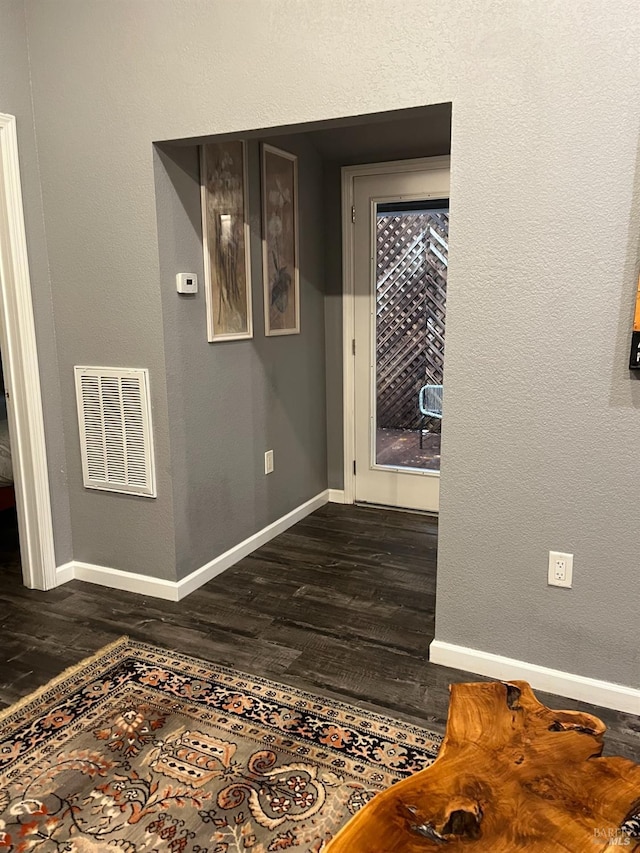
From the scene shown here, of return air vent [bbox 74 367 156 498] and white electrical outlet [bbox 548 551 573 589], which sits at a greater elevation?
return air vent [bbox 74 367 156 498]

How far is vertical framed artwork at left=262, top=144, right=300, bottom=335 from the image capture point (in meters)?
3.46

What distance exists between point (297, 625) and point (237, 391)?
1212 mm

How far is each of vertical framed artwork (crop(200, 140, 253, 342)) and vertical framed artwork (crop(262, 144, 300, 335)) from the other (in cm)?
19

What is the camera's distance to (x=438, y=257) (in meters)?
3.89

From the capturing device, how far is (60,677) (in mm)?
2359

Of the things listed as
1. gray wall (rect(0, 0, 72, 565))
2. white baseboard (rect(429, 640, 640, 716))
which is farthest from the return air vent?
white baseboard (rect(429, 640, 640, 716))

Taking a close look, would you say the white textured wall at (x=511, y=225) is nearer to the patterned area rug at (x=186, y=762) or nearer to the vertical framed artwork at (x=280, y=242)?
the patterned area rug at (x=186, y=762)

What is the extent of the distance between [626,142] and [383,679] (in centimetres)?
190

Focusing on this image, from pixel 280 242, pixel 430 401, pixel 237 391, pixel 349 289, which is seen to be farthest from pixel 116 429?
pixel 430 401

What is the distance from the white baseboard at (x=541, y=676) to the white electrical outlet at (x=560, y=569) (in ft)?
1.06

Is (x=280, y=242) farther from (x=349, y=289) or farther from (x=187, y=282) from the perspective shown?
(x=187, y=282)

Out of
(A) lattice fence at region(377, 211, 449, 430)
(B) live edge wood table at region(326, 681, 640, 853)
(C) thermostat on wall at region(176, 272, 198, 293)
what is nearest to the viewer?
(B) live edge wood table at region(326, 681, 640, 853)

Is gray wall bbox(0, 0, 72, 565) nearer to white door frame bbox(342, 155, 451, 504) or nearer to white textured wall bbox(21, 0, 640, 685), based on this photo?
white textured wall bbox(21, 0, 640, 685)

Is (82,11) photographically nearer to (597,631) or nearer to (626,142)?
(626,142)
